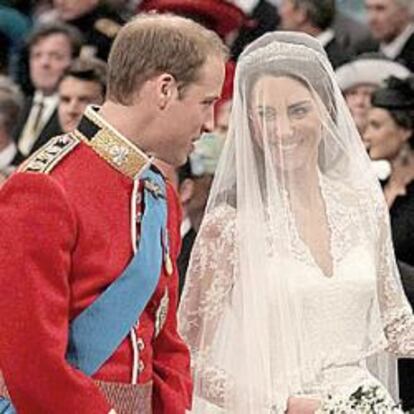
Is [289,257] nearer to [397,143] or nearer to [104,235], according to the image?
[104,235]

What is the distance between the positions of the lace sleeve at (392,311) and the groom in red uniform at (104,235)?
1.02 m

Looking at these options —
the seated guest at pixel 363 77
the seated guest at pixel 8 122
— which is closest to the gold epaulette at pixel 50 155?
the seated guest at pixel 363 77

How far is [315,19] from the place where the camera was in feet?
24.9

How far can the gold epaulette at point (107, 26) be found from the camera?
774 cm

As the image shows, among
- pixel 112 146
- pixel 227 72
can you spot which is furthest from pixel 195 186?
pixel 112 146

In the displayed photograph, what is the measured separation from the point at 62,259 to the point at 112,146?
1.01ft

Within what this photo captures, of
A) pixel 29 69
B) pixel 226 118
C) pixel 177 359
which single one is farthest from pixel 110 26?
pixel 177 359

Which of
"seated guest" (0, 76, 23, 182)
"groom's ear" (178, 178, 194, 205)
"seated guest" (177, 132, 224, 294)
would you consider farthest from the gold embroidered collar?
"seated guest" (0, 76, 23, 182)

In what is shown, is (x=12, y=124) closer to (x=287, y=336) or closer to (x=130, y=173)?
(x=287, y=336)

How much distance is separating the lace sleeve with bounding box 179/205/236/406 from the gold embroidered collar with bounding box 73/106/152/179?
0.88 meters

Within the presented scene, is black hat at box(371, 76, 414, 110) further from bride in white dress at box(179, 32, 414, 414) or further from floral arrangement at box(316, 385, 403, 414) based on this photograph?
floral arrangement at box(316, 385, 403, 414)

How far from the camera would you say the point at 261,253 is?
447 centimetres

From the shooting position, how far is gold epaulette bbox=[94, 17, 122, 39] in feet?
25.4

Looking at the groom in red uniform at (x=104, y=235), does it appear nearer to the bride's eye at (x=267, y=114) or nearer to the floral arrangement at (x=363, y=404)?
the floral arrangement at (x=363, y=404)
